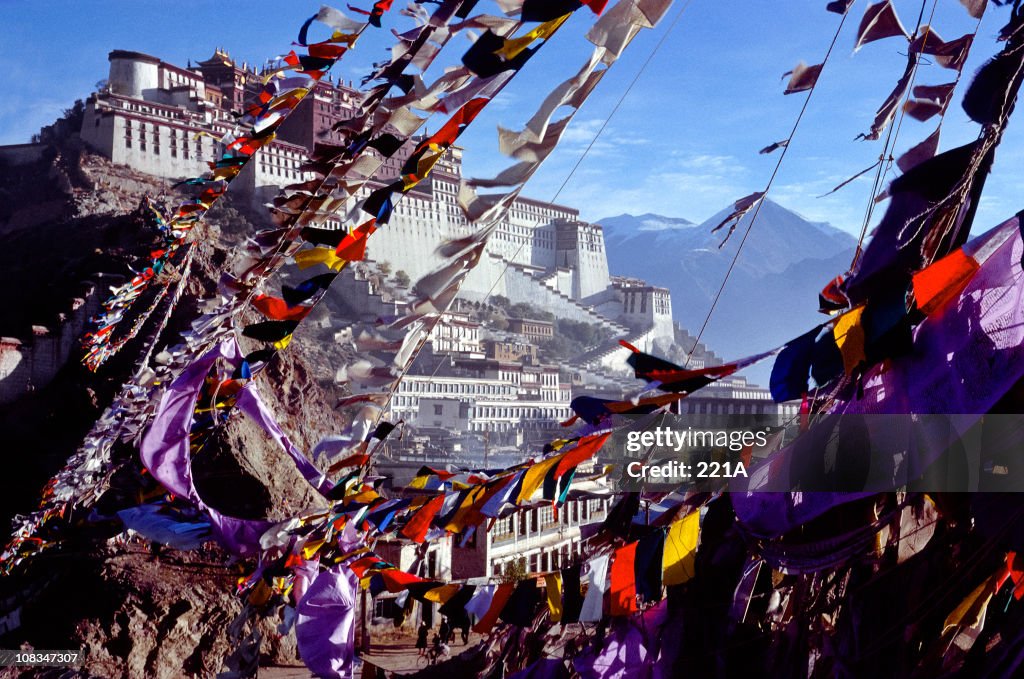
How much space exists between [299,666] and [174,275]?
5.78 m

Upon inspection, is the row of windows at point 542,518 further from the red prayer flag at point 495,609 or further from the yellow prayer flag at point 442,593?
the red prayer flag at point 495,609

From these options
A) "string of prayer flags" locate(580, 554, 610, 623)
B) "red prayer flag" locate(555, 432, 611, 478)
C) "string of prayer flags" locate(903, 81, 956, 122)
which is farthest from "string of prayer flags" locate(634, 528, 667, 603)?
"string of prayer flags" locate(903, 81, 956, 122)

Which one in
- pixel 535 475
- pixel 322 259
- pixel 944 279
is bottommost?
pixel 535 475

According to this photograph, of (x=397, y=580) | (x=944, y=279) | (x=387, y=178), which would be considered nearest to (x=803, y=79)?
(x=944, y=279)

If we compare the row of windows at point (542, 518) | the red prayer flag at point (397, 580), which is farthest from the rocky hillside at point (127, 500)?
the row of windows at point (542, 518)

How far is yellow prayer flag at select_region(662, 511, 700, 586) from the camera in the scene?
3711 mm

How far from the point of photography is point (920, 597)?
11.1ft

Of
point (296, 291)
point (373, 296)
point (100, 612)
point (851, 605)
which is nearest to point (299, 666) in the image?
point (100, 612)

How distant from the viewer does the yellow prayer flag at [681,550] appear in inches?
146

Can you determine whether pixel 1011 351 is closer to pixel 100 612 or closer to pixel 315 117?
pixel 100 612

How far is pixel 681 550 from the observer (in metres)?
3.73

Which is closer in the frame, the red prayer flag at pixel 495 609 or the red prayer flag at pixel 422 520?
the red prayer flag at pixel 422 520

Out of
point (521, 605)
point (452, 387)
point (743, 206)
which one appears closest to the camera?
point (521, 605)

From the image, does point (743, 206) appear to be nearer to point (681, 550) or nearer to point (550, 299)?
point (681, 550)
